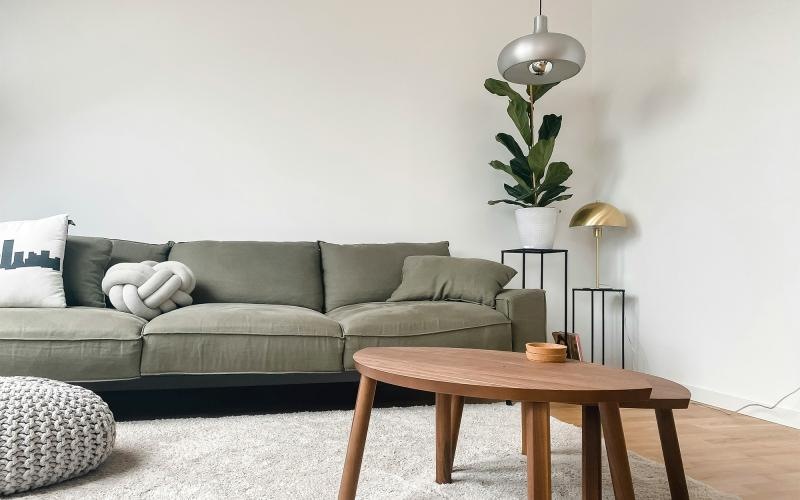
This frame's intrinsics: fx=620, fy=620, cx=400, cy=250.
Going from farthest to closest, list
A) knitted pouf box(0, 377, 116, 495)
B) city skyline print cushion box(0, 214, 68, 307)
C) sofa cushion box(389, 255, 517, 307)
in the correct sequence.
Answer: sofa cushion box(389, 255, 517, 307)
city skyline print cushion box(0, 214, 68, 307)
knitted pouf box(0, 377, 116, 495)

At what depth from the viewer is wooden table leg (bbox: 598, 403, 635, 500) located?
4.30 ft

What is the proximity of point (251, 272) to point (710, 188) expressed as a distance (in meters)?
2.41

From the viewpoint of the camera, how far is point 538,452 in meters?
1.22

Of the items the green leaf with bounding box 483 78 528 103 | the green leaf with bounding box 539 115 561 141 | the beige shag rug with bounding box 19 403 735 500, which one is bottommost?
the beige shag rug with bounding box 19 403 735 500

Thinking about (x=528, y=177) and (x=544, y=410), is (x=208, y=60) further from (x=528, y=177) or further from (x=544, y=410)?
(x=544, y=410)

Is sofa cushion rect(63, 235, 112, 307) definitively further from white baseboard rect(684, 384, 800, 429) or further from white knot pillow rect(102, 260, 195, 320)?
white baseboard rect(684, 384, 800, 429)

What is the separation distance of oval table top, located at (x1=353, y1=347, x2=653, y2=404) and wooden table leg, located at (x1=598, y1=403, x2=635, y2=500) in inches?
2.4

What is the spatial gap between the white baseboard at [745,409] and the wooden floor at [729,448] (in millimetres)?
43

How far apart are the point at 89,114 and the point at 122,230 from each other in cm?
67

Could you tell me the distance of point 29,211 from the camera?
3355mm

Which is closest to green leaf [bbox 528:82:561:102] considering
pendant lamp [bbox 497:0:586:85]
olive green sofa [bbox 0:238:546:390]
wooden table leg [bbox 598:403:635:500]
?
pendant lamp [bbox 497:0:586:85]

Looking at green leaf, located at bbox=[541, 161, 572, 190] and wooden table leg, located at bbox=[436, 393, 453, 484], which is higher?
green leaf, located at bbox=[541, 161, 572, 190]

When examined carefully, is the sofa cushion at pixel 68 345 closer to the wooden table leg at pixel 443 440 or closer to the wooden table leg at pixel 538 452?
the wooden table leg at pixel 443 440

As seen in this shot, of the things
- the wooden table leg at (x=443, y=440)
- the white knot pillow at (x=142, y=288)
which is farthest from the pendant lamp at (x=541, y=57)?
the white knot pillow at (x=142, y=288)
